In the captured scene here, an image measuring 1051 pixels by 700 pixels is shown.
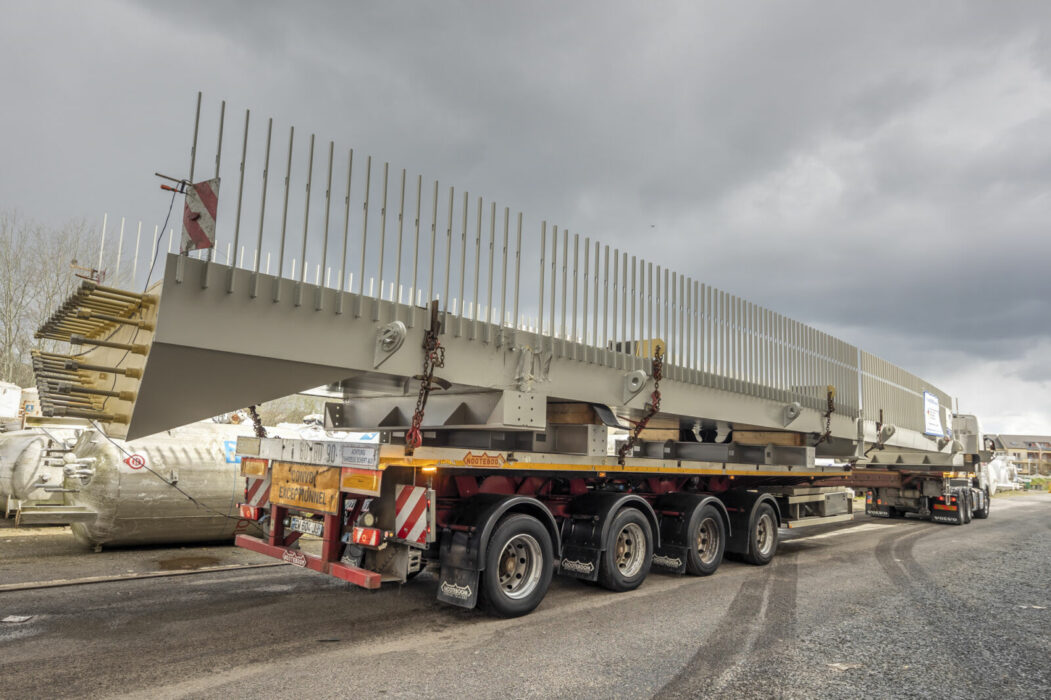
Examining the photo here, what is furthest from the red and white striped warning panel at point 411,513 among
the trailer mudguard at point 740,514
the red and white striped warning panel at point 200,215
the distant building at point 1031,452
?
the distant building at point 1031,452

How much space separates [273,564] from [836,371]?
10.9 meters

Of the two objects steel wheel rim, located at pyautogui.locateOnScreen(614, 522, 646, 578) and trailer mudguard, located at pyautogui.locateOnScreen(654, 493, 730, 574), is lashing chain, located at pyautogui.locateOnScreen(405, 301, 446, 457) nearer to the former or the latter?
steel wheel rim, located at pyautogui.locateOnScreen(614, 522, 646, 578)

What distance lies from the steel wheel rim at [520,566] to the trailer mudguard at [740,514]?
4.29 meters

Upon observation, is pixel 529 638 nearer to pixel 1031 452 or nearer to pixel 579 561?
pixel 579 561

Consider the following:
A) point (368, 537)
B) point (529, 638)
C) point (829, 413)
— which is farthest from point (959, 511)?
point (368, 537)

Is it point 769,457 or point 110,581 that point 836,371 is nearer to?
point 769,457

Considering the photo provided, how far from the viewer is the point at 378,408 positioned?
8570 mm

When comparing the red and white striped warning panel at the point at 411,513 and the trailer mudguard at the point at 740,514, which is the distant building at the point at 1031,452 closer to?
the trailer mudguard at the point at 740,514

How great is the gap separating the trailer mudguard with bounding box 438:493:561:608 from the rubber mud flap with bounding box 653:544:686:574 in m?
3.08

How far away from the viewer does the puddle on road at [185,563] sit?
8613mm

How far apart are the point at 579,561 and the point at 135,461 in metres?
6.45

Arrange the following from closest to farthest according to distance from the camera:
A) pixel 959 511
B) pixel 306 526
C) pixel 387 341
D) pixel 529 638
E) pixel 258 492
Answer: pixel 529 638
pixel 387 341
pixel 306 526
pixel 258 492
pixel 959 511

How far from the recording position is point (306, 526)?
6.59 metres

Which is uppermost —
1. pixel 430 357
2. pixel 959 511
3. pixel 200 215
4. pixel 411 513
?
pixel 200 215
